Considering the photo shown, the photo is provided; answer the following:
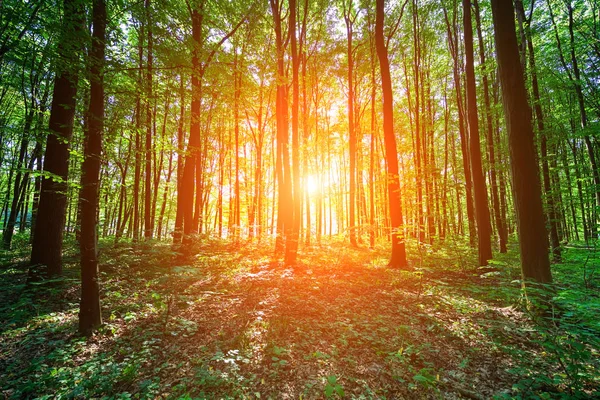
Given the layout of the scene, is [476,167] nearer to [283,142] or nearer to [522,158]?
[522,158]

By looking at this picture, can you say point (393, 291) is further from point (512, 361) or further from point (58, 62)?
point (58, 62)

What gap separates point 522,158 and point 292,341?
5360 millimetres

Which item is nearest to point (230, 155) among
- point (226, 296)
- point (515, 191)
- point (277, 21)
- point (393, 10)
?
point (277, 21)

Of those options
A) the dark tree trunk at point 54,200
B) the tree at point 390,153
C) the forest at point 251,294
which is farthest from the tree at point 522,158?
the dark tree trunk at point 54,200

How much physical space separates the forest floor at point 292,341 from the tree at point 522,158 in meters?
0.61

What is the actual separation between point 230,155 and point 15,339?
1868cm

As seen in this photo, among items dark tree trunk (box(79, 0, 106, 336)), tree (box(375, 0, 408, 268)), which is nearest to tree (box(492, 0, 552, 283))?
tree (box(375, 0, 408, 268))

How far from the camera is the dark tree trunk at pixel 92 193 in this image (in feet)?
12.5

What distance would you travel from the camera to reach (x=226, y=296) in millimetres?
5746

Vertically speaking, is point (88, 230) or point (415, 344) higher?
point (88, 230)

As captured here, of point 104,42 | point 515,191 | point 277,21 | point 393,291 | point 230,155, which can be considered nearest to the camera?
point 104,42

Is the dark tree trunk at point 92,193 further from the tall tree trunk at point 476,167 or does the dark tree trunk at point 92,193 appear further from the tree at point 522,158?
the tall tree trunk at point 476,167

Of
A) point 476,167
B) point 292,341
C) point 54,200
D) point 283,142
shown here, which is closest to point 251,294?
point 292,341

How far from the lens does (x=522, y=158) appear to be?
439 cm
